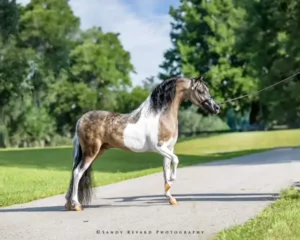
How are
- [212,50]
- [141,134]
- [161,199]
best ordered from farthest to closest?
[212,50] → [161,199] → [141,134]

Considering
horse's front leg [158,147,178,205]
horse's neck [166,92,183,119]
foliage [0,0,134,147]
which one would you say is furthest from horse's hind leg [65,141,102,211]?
foliage [0,0,134,147]

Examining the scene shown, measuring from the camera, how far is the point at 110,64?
227ft

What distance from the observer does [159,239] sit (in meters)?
6.28

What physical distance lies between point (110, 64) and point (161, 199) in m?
59.9

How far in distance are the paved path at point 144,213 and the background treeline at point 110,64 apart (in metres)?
31.3

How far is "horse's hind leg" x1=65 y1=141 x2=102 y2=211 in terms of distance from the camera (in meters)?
8.92

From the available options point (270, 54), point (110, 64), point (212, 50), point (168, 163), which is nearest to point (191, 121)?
point (110, 64)

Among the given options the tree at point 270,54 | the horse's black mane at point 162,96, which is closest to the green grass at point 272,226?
the horse's black mane at point 162,96

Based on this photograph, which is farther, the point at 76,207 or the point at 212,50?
the point at 212,50

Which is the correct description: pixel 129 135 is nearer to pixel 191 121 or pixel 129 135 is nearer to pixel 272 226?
pixel 272 226

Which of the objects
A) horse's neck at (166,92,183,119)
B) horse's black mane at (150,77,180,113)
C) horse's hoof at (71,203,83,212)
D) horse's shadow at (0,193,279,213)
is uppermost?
horse's black mane at (150,77,180,113)

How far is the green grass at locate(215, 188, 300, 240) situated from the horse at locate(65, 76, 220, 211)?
1.88 m

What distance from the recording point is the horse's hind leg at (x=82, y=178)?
892 centimetres

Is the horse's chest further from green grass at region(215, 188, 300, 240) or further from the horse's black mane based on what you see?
green grass at region(215, 188, 300, 240)
